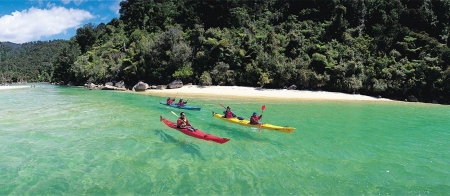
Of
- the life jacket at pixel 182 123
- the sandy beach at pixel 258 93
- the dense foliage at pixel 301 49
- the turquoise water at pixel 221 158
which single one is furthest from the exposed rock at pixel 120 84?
the life jacket at pixel 182 123

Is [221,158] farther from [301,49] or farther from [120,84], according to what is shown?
[120,84]

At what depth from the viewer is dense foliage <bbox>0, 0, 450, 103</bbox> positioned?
37344 mm

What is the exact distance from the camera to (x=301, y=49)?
42.7 meters

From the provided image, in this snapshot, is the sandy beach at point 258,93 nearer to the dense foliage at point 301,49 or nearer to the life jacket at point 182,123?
the dense foliage at point 301,49

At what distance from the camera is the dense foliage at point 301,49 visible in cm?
3734

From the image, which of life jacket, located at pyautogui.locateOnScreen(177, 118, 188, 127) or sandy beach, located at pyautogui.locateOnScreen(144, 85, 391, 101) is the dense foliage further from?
life jacket, located at pyautogui.locateOnScreen(177, 118, 188, 127)

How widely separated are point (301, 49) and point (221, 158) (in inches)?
1336

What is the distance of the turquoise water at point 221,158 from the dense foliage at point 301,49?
57.9 ft

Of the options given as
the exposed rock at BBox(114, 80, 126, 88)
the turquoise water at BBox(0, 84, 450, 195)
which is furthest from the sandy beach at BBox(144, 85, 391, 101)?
the turquoise water at BBox(0, 84, 450, 195)

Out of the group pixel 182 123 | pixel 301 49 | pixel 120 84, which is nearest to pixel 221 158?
pixel 182 123

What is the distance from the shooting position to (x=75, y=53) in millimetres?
75062

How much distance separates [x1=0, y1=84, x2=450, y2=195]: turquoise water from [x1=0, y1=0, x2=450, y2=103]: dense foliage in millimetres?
17637

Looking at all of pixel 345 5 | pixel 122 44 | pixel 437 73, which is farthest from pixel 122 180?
pixel 122 44

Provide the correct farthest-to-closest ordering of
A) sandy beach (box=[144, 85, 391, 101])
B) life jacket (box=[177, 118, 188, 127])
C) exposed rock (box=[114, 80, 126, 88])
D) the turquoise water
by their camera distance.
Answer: exposed rock (box=[114, 80, 126, 88])
sandy beach (box=[144, 85, 391, 101])
life jacket (box=[177, 118, 188, 127])
the turquoise water
